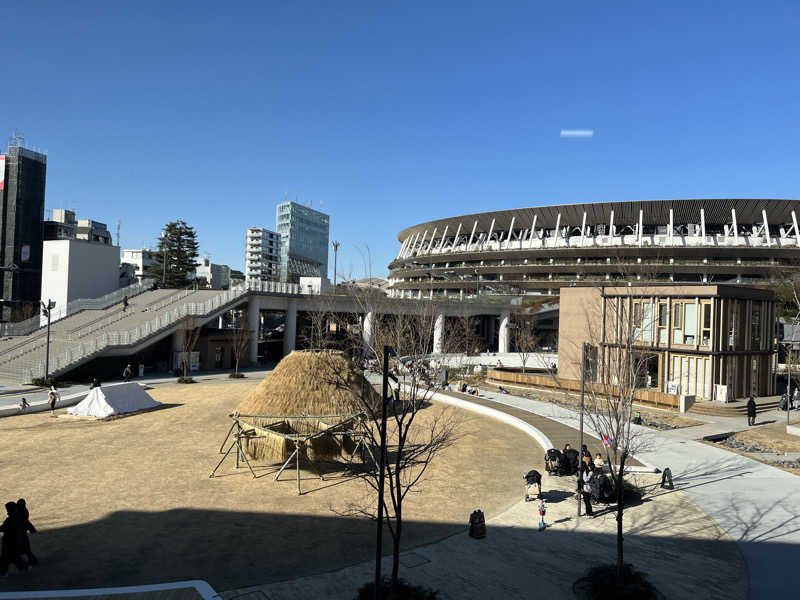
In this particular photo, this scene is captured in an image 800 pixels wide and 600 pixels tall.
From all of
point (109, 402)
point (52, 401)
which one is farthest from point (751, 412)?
point (52, 401)

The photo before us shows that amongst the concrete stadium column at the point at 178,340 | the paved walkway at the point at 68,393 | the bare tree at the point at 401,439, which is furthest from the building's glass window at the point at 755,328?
the concrete stadium column at the point at 178,340

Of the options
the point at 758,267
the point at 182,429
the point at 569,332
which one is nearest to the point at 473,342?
the point at 569,332

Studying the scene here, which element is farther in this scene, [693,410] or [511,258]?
[511,258]

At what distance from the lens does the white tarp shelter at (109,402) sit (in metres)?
24.2

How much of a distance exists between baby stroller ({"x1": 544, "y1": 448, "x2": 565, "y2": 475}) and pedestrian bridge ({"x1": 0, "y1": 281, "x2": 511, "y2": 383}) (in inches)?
550

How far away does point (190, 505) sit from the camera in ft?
45.3

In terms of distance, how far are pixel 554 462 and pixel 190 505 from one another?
1111 centimetres

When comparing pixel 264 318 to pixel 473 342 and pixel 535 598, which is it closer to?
pixel 473 342

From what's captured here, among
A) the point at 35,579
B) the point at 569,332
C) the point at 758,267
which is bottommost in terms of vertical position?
the point at 35,579

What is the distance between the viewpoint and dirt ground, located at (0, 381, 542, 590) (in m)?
10.5

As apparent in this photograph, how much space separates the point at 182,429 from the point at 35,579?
43.2ft

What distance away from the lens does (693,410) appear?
29281mm

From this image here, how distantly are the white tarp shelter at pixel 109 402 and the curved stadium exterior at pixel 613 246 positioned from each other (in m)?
53.8

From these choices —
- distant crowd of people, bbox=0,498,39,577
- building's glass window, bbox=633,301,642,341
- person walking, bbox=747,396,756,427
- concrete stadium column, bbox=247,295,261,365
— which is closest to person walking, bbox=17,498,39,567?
distant crowd of people, bbox=0,498,39,577
